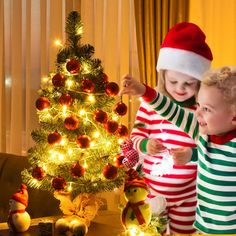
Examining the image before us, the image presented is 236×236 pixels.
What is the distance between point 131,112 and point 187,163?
1493 mm

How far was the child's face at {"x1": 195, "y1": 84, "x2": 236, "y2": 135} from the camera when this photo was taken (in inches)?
63.3

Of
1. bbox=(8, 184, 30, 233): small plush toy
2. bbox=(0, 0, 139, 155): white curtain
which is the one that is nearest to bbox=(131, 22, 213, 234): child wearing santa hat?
bbox=(8, 184, 30, 233): small plush toy

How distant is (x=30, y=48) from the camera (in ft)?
12.1

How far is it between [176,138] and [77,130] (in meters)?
0.38

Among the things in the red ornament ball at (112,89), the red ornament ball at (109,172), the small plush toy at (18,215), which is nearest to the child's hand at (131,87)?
the red ornament ball at (112,89)

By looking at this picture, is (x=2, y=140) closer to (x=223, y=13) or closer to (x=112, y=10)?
(x=112, y=10)

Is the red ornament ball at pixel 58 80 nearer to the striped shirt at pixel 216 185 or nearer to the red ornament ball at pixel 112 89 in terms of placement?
the red ornament ball at pixel 112 89

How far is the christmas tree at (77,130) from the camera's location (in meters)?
1.88

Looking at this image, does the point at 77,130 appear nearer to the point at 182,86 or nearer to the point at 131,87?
the point at 131,87

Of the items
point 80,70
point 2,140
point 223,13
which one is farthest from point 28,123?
point 80,70

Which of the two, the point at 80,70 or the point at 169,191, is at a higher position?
the point at 80,70

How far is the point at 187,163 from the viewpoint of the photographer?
1.85 metres

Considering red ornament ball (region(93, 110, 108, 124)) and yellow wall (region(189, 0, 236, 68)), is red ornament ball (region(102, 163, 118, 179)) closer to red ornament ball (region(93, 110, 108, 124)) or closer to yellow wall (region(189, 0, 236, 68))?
red ornament ball (region(93, 110, 108, 124))

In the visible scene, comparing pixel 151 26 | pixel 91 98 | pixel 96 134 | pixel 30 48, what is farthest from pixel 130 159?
pixel 30 48
